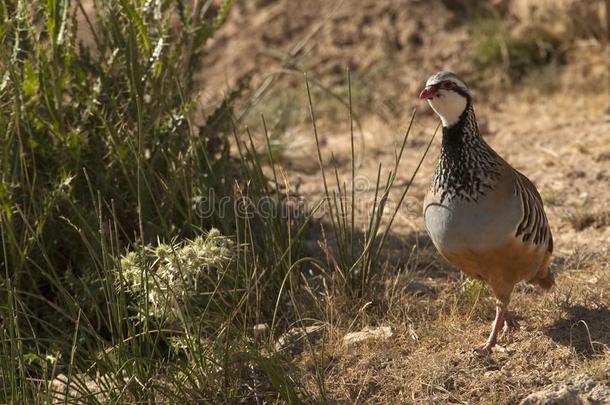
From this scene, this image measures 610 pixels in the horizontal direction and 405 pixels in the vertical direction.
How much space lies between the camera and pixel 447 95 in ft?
13.7

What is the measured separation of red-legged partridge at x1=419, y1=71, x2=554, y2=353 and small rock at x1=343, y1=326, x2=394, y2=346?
40cm

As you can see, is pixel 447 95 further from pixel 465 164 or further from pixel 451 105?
pixel 465 164

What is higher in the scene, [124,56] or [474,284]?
[124,56]

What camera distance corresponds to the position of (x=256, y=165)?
456cm

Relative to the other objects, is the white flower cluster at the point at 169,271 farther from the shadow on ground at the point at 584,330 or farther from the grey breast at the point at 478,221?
the shadow on ground at the point at 584,330

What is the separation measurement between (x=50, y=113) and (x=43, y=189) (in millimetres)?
347

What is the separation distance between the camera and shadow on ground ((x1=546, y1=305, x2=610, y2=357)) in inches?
156

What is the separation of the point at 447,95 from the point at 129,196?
5.14 ft

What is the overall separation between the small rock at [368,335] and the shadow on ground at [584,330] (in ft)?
2.08

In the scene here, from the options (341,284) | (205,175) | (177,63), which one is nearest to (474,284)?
(341,284)

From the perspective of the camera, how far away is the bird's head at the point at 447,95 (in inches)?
163

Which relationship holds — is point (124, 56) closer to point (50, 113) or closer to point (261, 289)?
point (50, 113)

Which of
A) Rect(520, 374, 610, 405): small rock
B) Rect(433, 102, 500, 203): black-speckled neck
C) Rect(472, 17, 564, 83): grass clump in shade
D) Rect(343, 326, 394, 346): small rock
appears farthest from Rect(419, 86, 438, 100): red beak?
Rect(472, 17, 564, 83): grass clump in shade

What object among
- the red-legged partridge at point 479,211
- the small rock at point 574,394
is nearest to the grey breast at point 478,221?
the red-legged partridge at point 479,211
